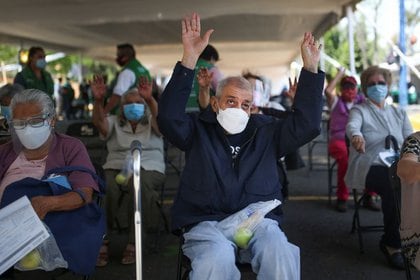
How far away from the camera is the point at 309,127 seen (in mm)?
2670

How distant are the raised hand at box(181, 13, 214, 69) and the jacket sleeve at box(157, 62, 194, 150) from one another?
5 cm

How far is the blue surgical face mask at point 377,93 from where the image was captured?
4082 millimetres

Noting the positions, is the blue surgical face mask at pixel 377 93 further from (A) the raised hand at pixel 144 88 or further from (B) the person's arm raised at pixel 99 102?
(B) the person's arm raised at pixel 99 102

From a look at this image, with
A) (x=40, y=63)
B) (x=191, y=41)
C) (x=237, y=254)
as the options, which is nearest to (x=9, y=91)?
(x=40, y=63)

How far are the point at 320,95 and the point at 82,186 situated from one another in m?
1.35

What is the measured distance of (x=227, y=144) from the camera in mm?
2758

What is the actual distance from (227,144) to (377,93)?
1890mm

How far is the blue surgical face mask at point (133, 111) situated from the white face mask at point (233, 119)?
1464 mm

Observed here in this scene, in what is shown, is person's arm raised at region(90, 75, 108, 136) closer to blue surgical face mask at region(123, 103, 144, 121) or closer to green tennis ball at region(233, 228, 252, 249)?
blue surgical face mask at region(123, 103, 144, 121)

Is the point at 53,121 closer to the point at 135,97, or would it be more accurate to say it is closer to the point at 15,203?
the point at 15,203

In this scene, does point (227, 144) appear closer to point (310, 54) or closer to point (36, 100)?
point (310, 54)

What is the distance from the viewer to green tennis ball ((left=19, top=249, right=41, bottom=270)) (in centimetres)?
242

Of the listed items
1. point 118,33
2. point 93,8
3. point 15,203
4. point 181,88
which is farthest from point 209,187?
point 118,33

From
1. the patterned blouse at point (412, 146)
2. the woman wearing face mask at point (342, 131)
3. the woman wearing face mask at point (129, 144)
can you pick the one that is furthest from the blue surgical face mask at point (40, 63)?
the patterned blouse at point (412, 146)
